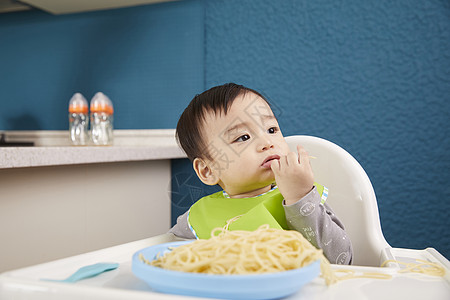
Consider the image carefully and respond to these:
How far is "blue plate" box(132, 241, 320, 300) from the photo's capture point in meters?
0.36

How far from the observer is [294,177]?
0.72m

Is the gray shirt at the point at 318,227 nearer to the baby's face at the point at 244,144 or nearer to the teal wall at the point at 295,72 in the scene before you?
the baby's face at the point at 244,144

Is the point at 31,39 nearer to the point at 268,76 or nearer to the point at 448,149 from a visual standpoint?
the point at 268,76

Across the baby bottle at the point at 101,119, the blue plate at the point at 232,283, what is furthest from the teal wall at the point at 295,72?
the blue plate at the point at 232,283

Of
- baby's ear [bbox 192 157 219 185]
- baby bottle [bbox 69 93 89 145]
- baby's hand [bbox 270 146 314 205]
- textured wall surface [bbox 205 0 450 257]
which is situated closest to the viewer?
baby's hand [bbox 270 146 314 205]

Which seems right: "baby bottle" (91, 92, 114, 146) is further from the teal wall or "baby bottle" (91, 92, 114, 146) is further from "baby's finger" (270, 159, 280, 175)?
"baby's finger" (270, 159, 280, 175)

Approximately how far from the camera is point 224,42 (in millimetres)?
2049

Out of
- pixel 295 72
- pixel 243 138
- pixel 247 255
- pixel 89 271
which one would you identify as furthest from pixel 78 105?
pixel 247 255

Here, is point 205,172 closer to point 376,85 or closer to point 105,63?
point 376,85

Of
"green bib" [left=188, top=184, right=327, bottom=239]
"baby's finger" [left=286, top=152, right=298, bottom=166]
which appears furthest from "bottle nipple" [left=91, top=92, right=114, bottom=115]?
"baby's finger" [left=286, top=152, right=298, bottom=166]

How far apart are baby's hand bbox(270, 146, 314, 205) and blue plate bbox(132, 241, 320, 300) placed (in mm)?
337

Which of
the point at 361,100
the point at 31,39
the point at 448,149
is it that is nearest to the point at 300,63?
the point at 361,100

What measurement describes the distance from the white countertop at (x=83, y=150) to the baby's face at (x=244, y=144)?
1.61 feet

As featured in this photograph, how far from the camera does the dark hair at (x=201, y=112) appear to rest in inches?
35.9
